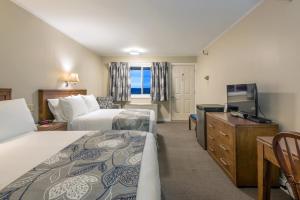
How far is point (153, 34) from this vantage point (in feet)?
13.8

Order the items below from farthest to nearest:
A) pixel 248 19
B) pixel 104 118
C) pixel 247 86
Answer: pixel 104 118, pixel 248 19, pixel 247 86

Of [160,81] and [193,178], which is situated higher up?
[160,81]

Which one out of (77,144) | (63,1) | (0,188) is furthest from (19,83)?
(0,188)

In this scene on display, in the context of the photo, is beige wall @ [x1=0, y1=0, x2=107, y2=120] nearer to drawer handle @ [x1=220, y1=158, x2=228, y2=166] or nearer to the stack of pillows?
the stack of pillows

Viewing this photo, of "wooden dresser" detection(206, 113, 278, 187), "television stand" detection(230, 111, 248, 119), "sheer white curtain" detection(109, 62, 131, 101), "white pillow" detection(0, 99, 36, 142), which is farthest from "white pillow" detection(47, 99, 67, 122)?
"sheer white curtain" detection(109, 62, 131, 101)

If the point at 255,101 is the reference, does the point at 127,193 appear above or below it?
below

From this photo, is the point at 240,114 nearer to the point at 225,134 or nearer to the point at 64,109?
the point at 225,134

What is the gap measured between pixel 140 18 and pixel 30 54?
1.85 meters

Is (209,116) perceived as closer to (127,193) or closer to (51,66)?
(127,193)

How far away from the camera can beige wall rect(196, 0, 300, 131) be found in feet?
6.88

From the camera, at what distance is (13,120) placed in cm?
208

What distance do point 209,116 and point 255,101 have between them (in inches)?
40.6

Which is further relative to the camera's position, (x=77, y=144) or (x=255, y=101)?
(x=255, y=101)

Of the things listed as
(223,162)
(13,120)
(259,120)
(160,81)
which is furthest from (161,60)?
(13,120)
